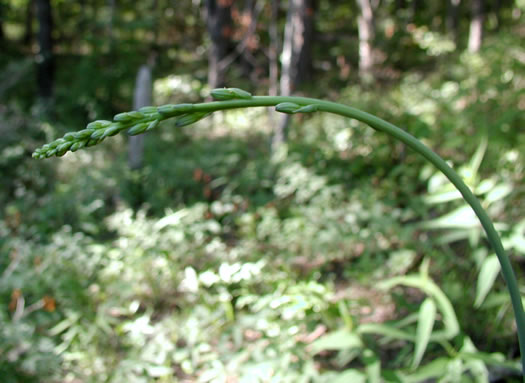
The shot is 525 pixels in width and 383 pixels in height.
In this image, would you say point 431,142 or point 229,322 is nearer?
point 229,322

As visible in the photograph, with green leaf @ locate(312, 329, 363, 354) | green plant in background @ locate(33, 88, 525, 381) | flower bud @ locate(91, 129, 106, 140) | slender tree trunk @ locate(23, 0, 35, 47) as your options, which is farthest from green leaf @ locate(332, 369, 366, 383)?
slender tree trunk @ locate(23, 0, 35, 47)

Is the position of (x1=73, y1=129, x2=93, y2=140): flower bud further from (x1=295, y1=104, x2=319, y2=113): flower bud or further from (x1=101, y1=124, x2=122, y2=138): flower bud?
(x1=295, y1=104, x2=319, y2=113): flower bud

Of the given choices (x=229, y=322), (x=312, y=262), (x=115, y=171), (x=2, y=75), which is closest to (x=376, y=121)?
(x=229, y=322)

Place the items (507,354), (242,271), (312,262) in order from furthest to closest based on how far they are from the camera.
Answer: (312,262) → (507,354) → (242,271)

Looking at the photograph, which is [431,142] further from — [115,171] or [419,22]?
[419,22]

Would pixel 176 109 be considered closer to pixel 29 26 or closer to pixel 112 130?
pixel 112 130

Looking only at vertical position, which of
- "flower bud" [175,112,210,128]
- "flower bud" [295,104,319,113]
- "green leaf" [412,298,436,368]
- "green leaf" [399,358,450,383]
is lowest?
"green leaf" [399,358,450,383]
